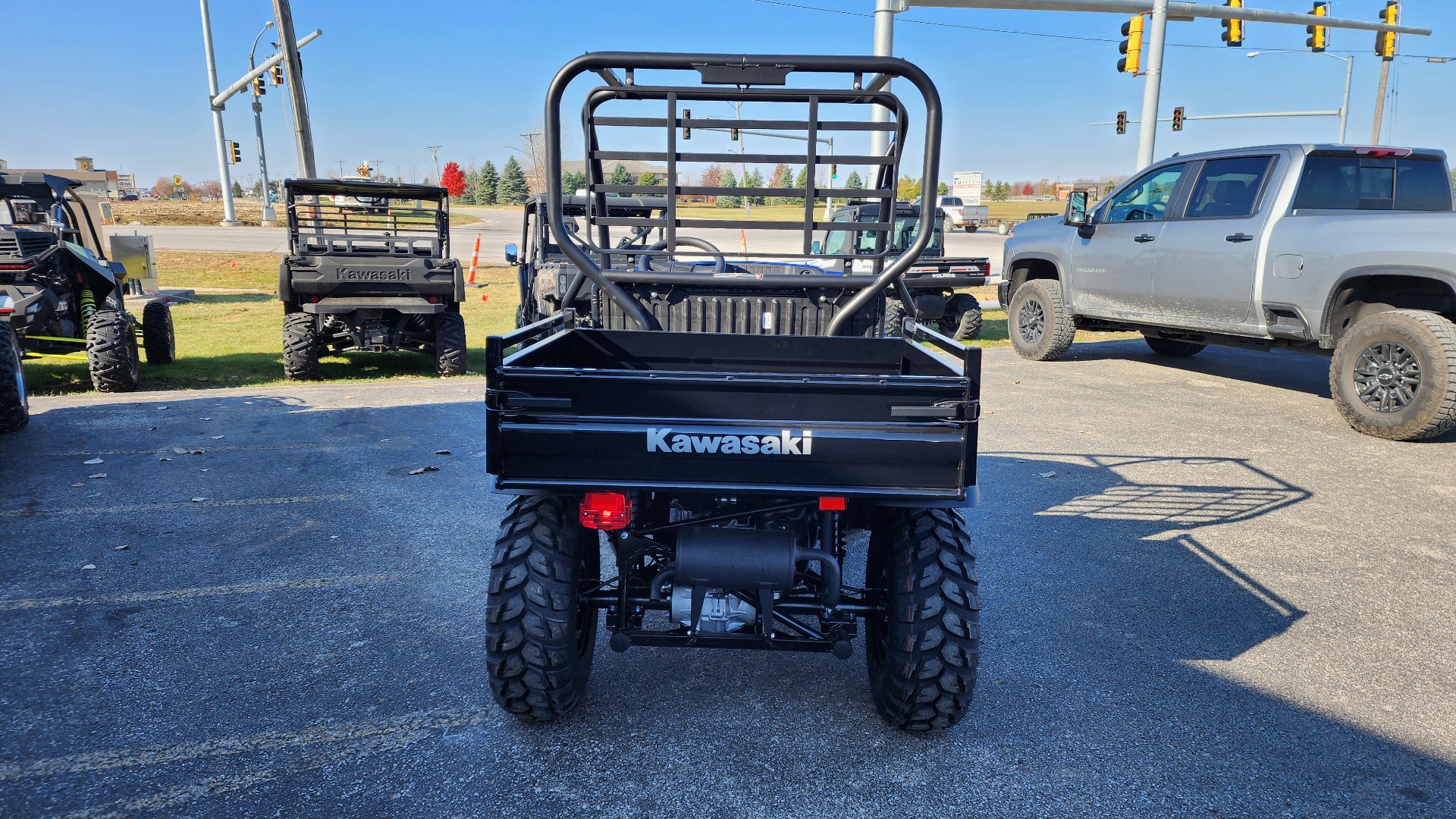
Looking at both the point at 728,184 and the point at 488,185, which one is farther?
the point at 488,185

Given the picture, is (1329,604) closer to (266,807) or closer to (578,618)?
(578,618)

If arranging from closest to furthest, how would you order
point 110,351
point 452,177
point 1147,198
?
point 110,351 → point 1147,198 → point 452,177

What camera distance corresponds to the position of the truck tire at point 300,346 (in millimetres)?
9648

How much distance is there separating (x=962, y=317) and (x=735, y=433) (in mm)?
11571

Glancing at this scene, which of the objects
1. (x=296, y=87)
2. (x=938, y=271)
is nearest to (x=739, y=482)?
(x=938, y=271)

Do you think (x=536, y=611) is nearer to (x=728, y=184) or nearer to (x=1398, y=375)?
(x=728, y=184)

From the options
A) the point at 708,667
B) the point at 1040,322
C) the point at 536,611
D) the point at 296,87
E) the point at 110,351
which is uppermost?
the point at 296,87

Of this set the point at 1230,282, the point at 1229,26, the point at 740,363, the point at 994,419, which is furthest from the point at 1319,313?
the point at 1229,26

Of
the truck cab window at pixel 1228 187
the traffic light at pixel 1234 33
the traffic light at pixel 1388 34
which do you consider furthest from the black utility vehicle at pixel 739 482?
the traffic light at pixel 1388 34


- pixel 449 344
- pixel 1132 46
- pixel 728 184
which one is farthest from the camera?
pixel 1132 46

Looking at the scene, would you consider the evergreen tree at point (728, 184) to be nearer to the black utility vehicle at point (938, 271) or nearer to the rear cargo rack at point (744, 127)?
the rear cargo rack at point (744, 127)

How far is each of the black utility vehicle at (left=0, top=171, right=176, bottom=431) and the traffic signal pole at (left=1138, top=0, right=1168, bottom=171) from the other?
51.1 feet

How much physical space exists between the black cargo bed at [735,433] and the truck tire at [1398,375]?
588 cm

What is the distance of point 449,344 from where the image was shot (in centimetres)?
1018
